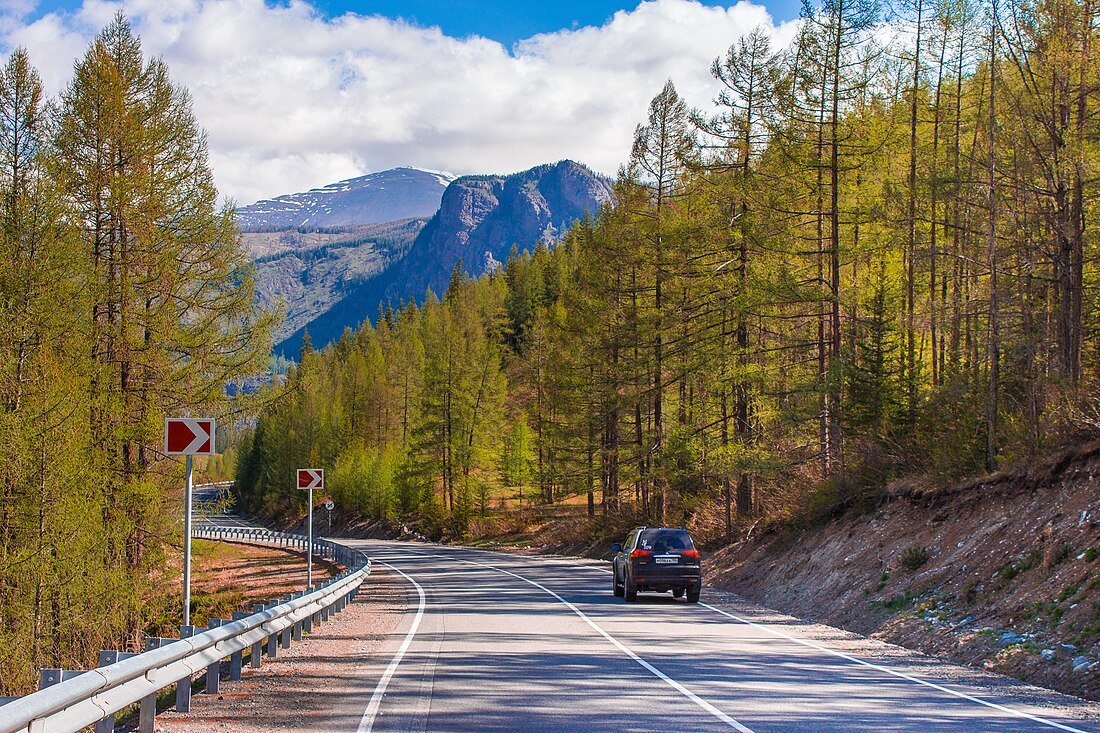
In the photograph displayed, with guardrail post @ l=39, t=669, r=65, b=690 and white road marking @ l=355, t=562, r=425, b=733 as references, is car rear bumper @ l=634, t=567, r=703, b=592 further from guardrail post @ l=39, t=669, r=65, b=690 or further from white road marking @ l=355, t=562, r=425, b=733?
guardrail post @ l=39, t=669, r=65, b=690

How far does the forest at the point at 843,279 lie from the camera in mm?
18938

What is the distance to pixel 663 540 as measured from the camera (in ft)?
71.5

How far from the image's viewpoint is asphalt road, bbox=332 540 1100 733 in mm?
8828

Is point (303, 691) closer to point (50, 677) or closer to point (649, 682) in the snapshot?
point (649, 682)

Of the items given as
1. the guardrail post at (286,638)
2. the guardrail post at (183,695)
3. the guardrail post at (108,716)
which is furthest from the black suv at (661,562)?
the guardrail post at (108,716)

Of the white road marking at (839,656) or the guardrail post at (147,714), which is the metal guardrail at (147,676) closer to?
the guardrail post at (147,714)

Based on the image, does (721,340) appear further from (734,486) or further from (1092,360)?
(1092,360)

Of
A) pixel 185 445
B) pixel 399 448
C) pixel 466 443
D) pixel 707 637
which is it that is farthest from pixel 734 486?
pixel 399 448

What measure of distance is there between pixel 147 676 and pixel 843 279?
2481 cm

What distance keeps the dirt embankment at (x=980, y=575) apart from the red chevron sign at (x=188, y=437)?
10816 millimetres

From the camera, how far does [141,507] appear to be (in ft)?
70.4

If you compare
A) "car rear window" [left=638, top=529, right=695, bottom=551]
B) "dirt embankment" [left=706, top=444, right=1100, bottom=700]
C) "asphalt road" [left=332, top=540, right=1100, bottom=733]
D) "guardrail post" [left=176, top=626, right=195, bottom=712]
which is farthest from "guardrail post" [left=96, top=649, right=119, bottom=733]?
"car rear window" [left=638, top=529, right=695, bottom=551]

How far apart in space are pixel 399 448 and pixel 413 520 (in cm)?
1557

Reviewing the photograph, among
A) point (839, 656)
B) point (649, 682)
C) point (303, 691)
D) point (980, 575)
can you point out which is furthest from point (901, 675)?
point (303, 691)
